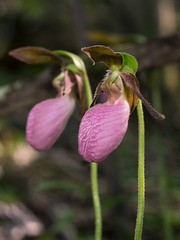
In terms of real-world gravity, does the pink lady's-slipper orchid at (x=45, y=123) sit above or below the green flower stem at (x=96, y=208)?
above

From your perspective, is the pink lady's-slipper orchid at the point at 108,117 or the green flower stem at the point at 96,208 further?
the green flower stem at the point at 96,208

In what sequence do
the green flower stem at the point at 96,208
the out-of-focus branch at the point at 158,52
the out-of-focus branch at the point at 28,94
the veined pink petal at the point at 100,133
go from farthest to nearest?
the out-of-focus branch at the point at 28,94 < the out-of-focus branch at the point at 158,52 < the green flower stem at the point at 96,208 < the veined pink petal at the point at 100,133

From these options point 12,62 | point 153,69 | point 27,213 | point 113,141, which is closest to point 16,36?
point 12,62

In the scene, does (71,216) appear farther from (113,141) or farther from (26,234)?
(113,141)

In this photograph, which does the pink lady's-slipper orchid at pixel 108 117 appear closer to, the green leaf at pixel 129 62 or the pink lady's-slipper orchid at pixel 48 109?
the green leaf at pixel 129 62

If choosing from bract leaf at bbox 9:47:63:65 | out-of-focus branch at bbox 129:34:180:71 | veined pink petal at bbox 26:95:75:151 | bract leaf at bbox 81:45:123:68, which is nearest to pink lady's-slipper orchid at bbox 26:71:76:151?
veined pink petal at bbox 26:95:75:151

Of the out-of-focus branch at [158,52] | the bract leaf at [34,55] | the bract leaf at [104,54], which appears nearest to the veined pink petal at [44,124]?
the bract leaf at [34,55]

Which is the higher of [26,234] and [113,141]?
[113,141]

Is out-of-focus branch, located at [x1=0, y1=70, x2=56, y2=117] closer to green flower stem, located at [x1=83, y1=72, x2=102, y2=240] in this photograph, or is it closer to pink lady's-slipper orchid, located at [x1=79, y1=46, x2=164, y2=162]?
green flower stem, located at [x1=83, y1=72, x2=102, y2=240]
